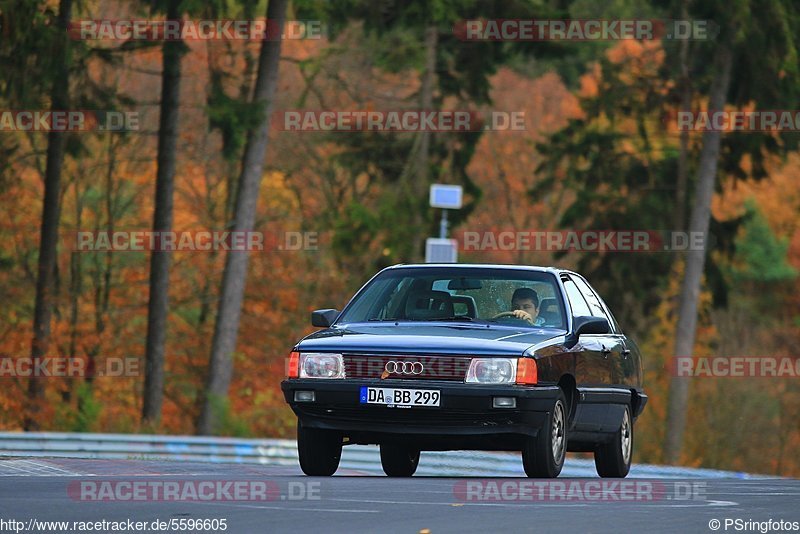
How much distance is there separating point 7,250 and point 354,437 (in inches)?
1340

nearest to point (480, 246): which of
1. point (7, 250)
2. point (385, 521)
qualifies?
point (7, 250)

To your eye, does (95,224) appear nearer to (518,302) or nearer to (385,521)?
(518,302)

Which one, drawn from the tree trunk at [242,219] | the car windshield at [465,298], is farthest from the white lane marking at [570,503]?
the tree trunk at [242,219]

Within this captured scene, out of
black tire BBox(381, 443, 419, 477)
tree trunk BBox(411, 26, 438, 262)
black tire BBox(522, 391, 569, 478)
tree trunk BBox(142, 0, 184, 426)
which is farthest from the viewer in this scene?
tree trunk BBox(411, 26, 438, 262)

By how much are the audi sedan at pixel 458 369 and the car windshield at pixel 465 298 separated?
1 cm

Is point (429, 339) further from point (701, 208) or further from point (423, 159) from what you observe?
point (423, 159)

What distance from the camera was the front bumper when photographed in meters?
13.0

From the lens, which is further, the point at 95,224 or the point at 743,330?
the point at 743,330

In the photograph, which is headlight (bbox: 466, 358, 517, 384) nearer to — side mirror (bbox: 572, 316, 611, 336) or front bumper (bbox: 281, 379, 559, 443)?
front bumper (bbox: 281, 379, 559, 443)

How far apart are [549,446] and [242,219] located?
20.7m

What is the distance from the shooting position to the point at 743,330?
59906 mm

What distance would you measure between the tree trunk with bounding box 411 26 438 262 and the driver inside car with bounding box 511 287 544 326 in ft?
86.0

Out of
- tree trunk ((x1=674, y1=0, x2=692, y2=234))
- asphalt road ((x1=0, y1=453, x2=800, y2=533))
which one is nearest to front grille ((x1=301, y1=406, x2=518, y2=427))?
asphalt road ((x1=0, y1=453, x2=800, y2=533))

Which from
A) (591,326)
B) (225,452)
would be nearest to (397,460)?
(591,326)
